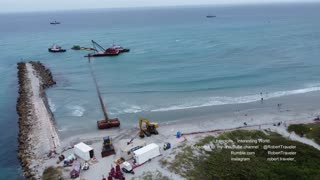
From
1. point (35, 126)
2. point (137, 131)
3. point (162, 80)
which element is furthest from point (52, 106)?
point (162, 80)

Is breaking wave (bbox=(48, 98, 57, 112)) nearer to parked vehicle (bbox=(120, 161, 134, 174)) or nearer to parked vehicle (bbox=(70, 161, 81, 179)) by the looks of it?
parked vehicle (bbox=(70, 161, 81, 179))

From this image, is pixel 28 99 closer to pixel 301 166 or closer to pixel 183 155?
pixel 183 155

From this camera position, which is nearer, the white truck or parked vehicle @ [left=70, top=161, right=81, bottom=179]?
parked vehicle @ [left=70, top=161, right=81, bottom=179]

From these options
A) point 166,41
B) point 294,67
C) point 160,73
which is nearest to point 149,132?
point 160,73

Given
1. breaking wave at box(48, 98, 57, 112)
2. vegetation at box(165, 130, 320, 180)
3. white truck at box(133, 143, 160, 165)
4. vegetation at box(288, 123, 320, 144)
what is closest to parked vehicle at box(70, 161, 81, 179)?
white truck at box(133, 143, 160, 165)

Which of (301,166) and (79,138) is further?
(79,138)

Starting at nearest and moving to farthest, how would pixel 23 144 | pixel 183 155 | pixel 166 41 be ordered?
pixel 183 155 → pixel 23 144 → pixel 166 41

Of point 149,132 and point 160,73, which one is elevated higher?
point 160,73

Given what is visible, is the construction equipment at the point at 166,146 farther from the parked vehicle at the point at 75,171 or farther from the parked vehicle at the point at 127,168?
the parked vehicle at the point at 75,171
